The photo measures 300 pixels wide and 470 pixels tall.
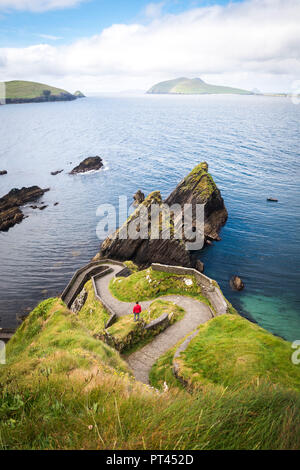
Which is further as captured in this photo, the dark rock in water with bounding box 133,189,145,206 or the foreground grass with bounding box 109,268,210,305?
the dark rock in water with bounding box 133,189,145,206

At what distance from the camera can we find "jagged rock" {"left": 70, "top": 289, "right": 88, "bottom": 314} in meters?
31.6

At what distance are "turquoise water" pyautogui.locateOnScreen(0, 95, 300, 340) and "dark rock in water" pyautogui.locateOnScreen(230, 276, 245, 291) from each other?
31.3 inches

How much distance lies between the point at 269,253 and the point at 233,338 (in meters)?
29.9

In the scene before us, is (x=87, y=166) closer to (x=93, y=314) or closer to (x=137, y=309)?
(x=93, y=314)

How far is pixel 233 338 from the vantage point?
15.0 meters

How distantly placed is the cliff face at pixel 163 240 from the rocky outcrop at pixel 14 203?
86.0 feet

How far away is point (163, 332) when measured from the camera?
66.5 ft

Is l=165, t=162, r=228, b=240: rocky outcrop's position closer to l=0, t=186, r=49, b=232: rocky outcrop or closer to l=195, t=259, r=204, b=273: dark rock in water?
l=195, t=259, r=204, b=273: dark rock in water

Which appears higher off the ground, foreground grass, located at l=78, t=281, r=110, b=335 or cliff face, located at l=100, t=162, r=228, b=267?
cliff face, located at l=100, t=162, r=228, b=267

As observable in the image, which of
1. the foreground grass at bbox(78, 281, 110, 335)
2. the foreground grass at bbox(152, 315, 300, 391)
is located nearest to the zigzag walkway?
the foreground grass at bbox(78, 281, 110, 335)

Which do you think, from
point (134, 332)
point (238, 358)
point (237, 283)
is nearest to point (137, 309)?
point (134, 332)

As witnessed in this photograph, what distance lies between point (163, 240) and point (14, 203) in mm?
43826
